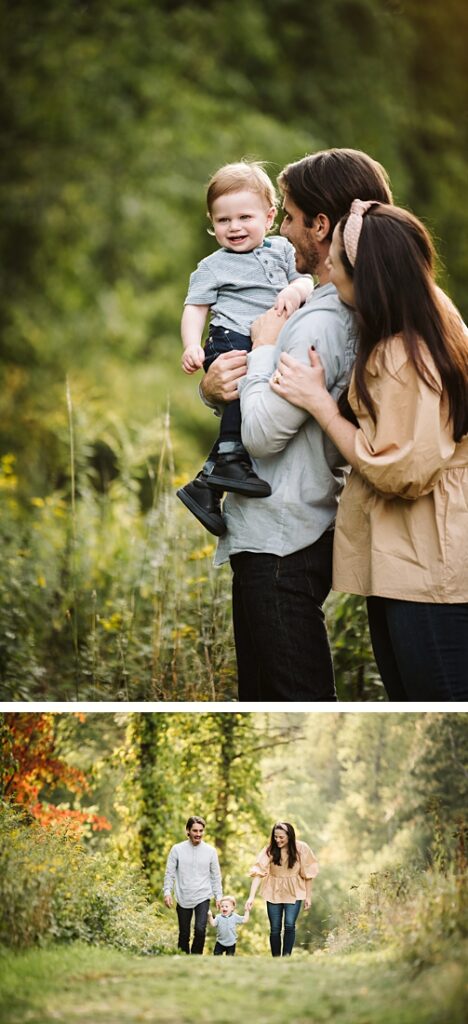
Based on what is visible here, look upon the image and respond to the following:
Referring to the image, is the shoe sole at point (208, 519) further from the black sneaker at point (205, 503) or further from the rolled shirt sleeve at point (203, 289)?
the rolled shirt sleeve at point (203, 289)

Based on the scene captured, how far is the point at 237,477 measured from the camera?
9.27ft

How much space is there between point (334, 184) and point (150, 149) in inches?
271

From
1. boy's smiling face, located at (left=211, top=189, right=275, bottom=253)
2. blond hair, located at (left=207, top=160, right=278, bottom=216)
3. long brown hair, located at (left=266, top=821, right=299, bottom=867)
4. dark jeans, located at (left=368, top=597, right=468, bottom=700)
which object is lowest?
long brown hair, located at (left=266, top=821, right=299, bottom=867)

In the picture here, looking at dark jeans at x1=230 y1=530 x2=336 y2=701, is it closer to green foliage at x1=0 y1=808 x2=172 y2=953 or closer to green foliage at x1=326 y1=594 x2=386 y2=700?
green foliage at x1=0 y1=808 x2=172 y2=953

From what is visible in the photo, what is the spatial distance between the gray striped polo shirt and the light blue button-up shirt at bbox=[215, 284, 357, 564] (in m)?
0.35

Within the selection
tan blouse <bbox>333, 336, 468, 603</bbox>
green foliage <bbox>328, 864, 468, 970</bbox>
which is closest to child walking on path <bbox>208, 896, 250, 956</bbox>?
green foliage <bbox>328, 864, 468, 970</bbox>

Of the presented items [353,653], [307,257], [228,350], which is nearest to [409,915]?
[228,350]

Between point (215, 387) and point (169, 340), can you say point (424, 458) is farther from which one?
point (169, 340)

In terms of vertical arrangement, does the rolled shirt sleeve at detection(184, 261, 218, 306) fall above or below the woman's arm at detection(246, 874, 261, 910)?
above

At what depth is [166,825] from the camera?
3.17 meters

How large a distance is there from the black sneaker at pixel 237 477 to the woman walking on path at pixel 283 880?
899 millimetres

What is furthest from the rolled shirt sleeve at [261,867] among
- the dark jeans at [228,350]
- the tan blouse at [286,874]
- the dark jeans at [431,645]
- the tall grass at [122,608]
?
the tall grass at [122,608]

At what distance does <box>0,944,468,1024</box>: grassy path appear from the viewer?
2.89m

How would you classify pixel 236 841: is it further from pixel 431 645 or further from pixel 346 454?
pixel 346 454
